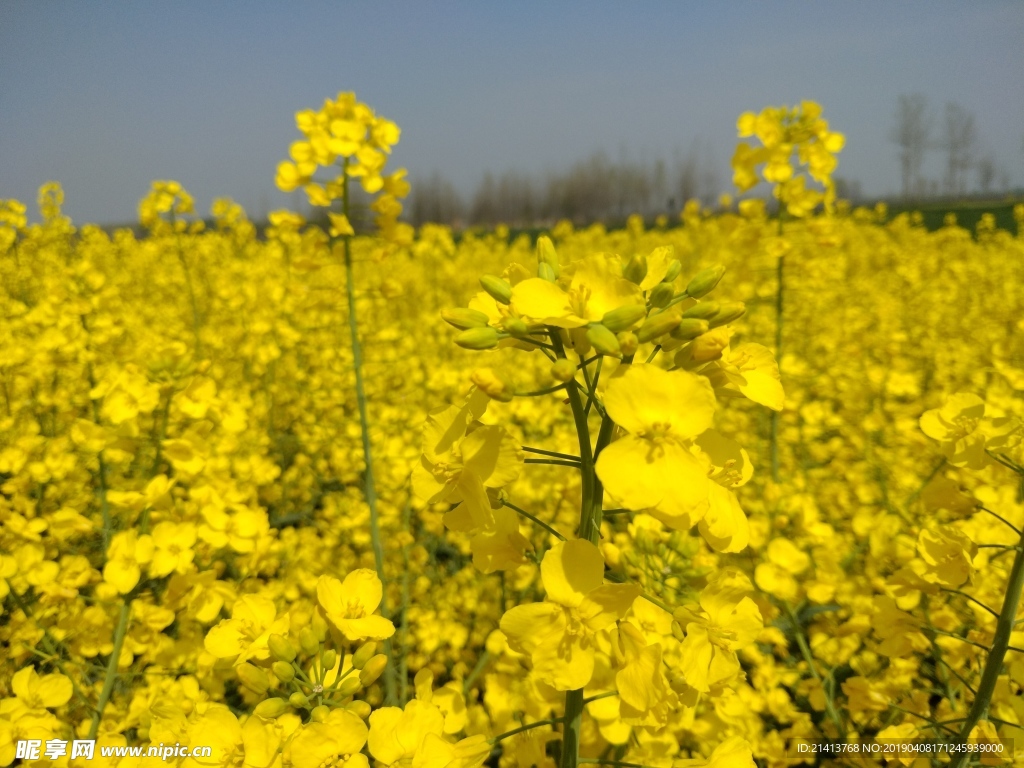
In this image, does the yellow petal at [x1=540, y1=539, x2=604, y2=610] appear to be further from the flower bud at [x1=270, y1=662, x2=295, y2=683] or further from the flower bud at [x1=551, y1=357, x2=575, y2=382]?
the flower bud at [x1=270, y1=662, x2=295, y2=683]

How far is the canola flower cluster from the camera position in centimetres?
86

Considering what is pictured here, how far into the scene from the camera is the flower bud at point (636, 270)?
941 millimetres

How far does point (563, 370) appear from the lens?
774mm

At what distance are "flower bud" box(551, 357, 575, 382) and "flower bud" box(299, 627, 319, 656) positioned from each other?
652 millimetres

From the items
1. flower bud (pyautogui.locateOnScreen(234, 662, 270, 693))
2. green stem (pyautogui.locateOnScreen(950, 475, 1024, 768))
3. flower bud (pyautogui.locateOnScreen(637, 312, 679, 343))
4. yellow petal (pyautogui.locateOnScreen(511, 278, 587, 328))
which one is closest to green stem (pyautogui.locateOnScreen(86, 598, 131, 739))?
flower bud (pyautogui.locateOnScreen(234, 662, 270, 693))

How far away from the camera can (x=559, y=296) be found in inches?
35.3

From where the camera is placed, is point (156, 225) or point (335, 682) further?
point (156, 225)

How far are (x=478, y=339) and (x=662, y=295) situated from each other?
29 centimetres

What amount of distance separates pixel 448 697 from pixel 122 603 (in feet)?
3.27

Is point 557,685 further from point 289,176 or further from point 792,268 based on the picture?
point 792,268

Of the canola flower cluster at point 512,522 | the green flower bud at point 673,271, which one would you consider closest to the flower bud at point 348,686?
the canola flower cluster at point 512,522

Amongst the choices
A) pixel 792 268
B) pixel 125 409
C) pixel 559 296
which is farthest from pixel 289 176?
pixel 792 268

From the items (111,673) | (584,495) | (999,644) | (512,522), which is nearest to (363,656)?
(512,522)

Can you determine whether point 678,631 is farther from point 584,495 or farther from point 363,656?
point 363,656
